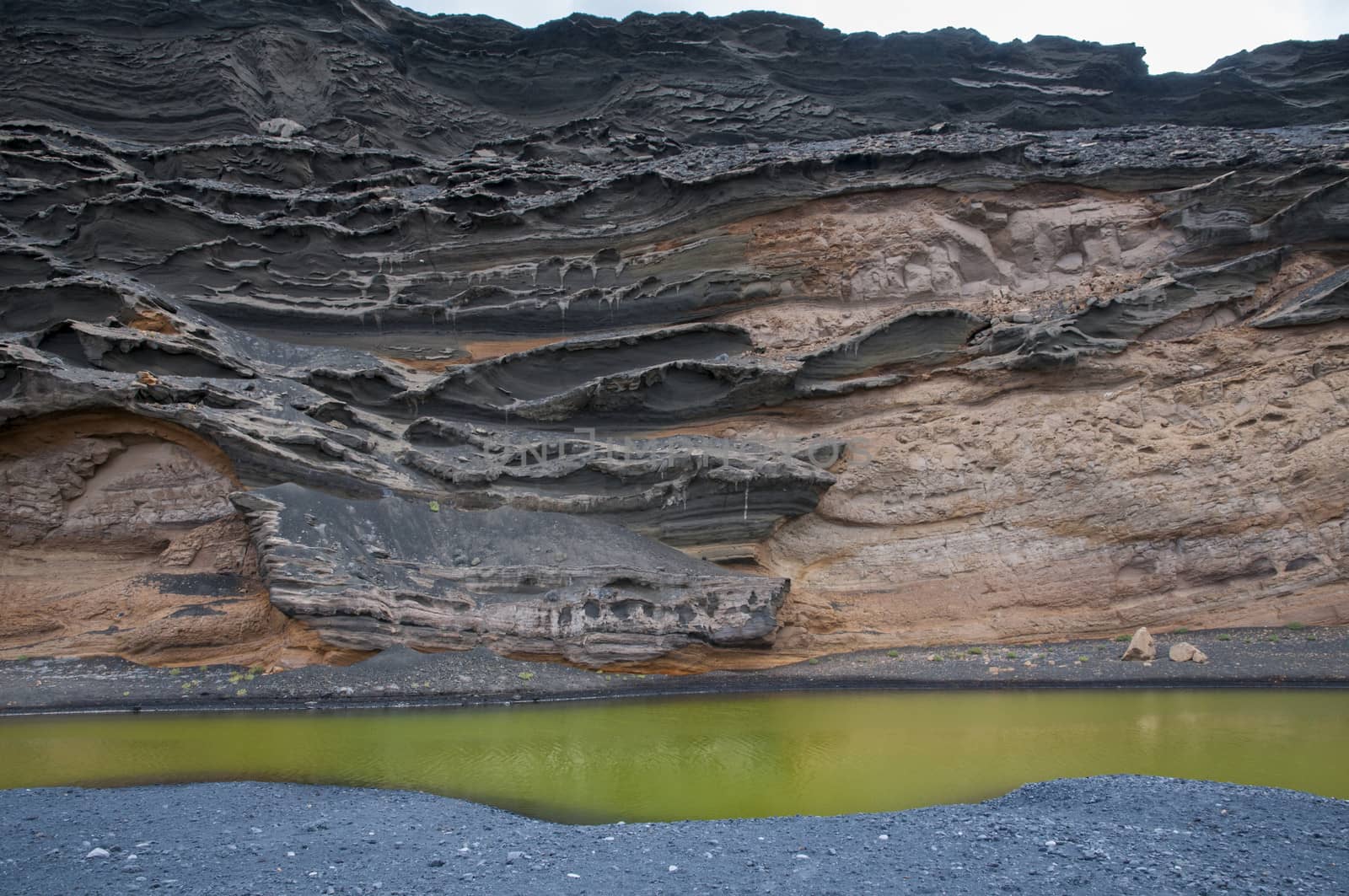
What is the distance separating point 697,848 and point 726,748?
3.42m

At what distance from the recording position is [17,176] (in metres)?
20.8

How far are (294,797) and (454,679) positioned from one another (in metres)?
4.63

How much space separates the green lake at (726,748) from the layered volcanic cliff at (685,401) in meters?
1.91

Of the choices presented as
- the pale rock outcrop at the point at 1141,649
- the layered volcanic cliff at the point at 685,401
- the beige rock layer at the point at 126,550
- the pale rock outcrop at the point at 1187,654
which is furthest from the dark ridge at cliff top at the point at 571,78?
the pale rock outcrop at the point at 1187,654

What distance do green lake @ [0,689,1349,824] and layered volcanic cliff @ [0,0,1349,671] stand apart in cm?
191

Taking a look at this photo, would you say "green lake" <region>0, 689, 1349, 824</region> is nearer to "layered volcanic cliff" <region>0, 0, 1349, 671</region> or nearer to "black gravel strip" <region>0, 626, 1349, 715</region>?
"black gravel strip" <region>0, 626, 1349, 715</region>

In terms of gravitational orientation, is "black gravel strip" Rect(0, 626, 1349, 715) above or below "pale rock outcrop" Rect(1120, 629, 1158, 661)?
below

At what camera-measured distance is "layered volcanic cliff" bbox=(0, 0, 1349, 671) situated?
1266 cm

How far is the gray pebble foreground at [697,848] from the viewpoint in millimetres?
4992

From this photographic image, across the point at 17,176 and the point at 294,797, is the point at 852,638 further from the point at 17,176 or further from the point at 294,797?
the point at 17,176

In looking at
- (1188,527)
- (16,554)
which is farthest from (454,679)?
(1188,527)

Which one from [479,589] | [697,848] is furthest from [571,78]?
[697,848]

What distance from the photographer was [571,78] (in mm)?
29672

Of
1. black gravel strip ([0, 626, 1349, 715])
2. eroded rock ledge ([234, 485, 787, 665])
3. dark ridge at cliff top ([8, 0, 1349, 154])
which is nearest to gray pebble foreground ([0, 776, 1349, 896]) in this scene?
black gravel strip ([0, 626, 1349, 715])
